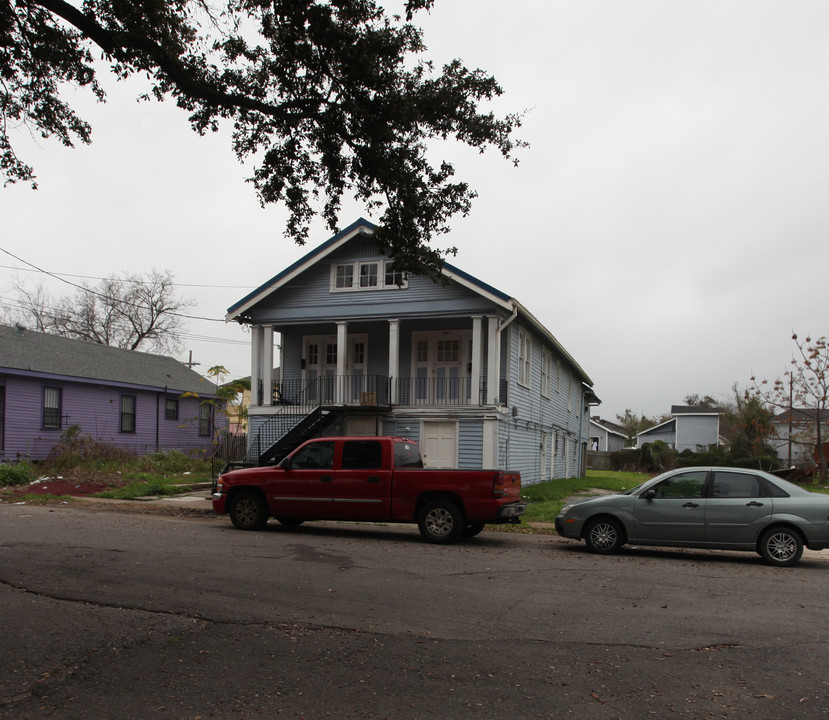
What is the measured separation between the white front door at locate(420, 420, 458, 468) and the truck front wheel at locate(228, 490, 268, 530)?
324 inches

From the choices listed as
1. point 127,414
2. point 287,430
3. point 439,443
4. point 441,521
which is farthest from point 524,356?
point 127,414

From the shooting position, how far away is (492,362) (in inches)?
783

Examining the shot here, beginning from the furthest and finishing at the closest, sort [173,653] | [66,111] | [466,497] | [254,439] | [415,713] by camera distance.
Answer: [254,439]
[466,497]
[66,111]
[173,653]
[415,713]

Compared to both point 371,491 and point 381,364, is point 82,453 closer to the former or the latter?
point 381,364

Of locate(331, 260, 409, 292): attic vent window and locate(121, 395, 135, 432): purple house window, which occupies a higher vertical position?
locate(331, 260, 409, 292): attic vent window

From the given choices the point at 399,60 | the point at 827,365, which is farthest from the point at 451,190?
the point at 827,365

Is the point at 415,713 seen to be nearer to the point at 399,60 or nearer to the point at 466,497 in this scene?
the point at 466,497

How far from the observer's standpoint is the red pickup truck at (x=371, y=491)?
38.0 feet

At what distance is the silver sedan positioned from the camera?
10.2 meters

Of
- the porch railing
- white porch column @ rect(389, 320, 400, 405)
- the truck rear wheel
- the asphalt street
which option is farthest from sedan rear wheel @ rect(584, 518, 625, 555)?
white porch column @ rect(389, 320, 400, 405)

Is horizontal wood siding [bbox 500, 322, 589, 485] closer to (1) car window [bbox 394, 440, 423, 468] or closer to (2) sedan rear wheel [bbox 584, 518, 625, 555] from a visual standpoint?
(1) car window [bbox 394, 440, 423, 468]

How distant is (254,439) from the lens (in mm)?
22031

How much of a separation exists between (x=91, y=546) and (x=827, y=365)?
29790mm

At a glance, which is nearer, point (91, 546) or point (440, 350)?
point (91, 546)
